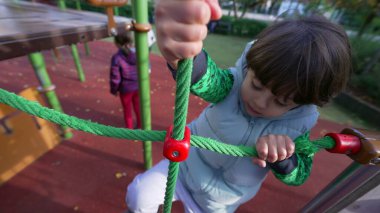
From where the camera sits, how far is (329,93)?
615 mm

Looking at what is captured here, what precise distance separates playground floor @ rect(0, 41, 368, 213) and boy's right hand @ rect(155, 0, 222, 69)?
131cm

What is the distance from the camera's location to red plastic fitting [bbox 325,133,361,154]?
57 centimetres

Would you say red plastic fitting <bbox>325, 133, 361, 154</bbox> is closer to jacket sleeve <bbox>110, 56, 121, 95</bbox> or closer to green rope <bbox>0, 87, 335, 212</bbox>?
green rope <bbox>0, 87, 335, 212</bbox>

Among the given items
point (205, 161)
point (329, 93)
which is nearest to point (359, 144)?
point (329, 93)

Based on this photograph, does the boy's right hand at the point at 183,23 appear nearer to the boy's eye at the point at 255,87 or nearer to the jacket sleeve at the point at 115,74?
the boy's eye at the point at 255,87

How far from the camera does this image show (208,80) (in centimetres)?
61

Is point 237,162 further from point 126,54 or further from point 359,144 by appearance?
point 126,54

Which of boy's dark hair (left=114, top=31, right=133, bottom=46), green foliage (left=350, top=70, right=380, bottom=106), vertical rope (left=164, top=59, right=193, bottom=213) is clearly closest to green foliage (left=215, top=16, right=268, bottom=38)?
green foliage (left=350, top=70, right=380, bottom=106)

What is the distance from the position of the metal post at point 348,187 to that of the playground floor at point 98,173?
0.74 meters

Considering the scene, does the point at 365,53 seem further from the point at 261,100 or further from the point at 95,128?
the point at 95,128

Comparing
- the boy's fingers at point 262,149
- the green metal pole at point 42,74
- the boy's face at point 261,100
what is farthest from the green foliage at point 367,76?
the green metal pole at point 42,74

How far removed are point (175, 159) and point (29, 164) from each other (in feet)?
5.36

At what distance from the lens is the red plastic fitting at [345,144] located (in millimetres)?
573

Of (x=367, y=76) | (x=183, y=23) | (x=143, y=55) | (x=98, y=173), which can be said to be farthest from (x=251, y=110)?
(x=367, y=76)
